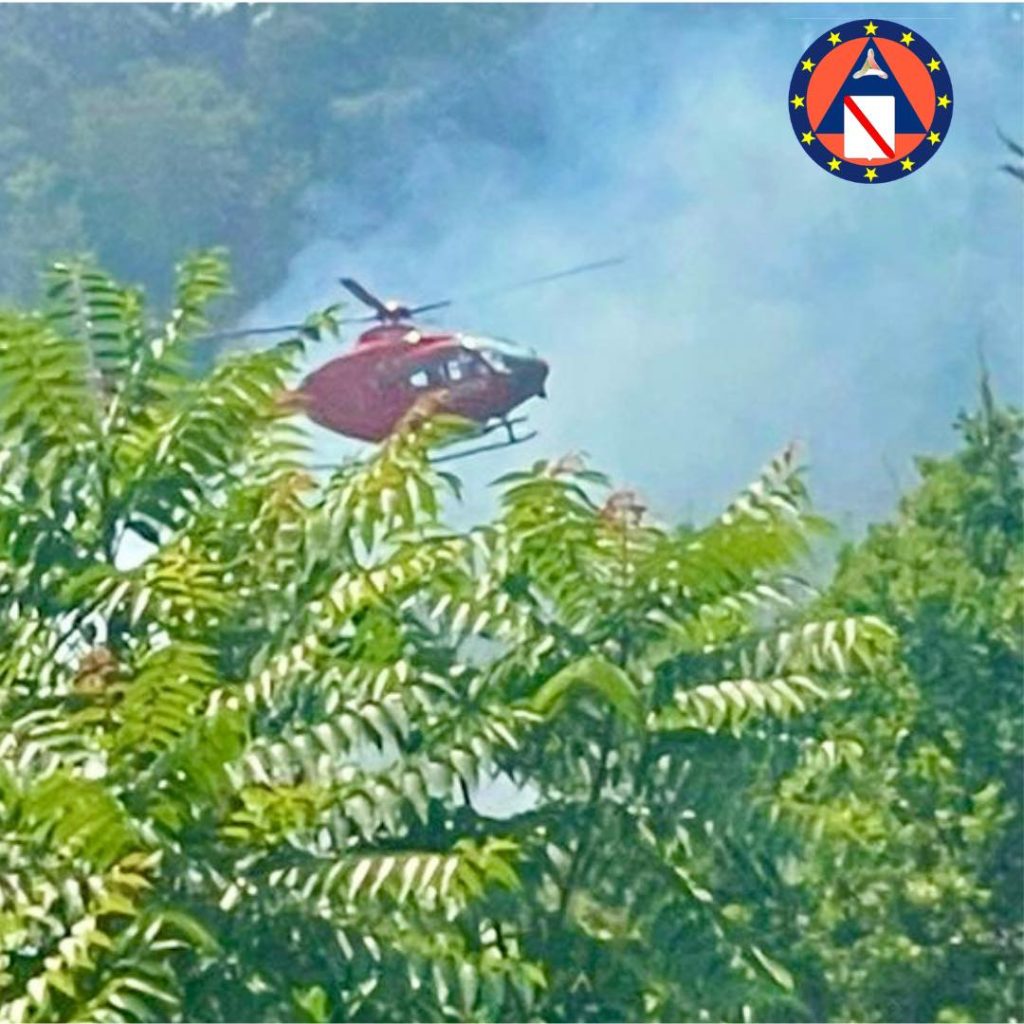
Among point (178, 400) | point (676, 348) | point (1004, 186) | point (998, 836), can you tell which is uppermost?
point (1004, 186)

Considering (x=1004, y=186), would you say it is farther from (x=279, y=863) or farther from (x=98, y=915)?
(x=98, y=915)

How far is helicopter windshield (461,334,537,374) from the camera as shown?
4340 millimetres

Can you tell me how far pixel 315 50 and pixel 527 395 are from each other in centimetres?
71

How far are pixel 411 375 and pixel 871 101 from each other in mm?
910

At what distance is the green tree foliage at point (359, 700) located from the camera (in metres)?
3.61

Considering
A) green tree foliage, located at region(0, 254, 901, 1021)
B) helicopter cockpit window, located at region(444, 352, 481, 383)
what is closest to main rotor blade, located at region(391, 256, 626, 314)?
helicopter cockpit window, located at region(444, 352, 481, 383)

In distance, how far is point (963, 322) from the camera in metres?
4.37

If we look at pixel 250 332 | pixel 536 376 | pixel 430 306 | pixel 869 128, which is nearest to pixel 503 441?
pixel 536 376

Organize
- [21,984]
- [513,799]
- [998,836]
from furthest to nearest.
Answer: [998,836], [513,799], [21,984]

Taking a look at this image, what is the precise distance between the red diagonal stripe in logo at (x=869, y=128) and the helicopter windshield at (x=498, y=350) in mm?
681

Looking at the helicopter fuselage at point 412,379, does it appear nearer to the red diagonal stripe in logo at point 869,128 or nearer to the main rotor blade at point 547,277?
the main rotor blade at point 547,277

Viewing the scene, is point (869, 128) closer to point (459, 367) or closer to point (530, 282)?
point (530, 282)

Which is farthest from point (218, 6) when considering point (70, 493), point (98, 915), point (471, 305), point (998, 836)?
point (998, 836)

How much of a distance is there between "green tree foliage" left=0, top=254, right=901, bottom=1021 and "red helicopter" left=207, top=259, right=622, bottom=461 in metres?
0.12
